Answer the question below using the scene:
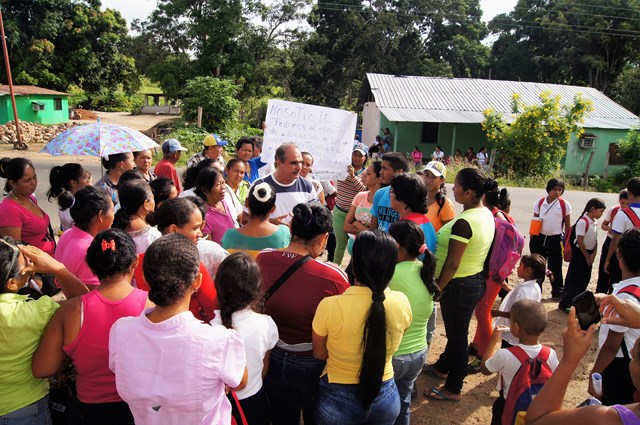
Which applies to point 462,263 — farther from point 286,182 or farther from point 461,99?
point 461,99

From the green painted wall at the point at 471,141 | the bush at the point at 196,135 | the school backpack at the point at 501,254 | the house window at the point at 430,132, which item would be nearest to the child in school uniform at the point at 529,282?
the school backpack at the point at 501,254

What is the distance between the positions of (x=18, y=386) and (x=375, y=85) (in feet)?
76.2

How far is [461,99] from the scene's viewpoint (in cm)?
2397

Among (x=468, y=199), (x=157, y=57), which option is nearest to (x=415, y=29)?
(x=157, y=57)

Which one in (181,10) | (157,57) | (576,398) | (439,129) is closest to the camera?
(576,398)

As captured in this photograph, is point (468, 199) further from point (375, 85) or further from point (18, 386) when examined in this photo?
point (375, 85)

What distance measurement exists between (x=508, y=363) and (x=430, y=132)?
2203cm

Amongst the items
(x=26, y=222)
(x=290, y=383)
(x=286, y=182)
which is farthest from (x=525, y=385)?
(x=26, y=222)

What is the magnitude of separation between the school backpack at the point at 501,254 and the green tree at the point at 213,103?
69.2 feet

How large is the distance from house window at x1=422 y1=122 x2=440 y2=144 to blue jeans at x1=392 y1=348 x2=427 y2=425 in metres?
22.0

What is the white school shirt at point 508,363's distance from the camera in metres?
2.75

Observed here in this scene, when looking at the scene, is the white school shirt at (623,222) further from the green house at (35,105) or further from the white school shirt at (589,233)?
the green house at (35,105)

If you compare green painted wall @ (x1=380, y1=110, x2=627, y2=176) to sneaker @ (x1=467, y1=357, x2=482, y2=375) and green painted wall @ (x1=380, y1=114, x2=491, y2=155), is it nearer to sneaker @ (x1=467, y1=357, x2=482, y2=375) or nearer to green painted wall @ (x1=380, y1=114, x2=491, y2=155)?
green painted wall @ (x1=380, y1=114, x2=491, y2=155)

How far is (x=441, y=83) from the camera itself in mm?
25656
